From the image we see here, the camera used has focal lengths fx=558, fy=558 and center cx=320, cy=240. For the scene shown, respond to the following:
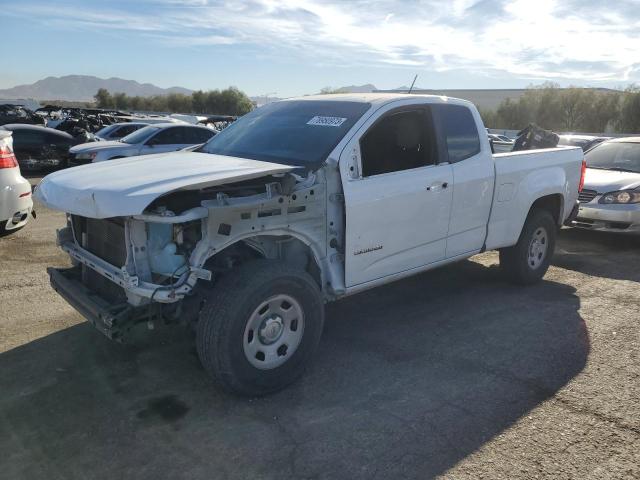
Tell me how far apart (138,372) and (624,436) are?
327 cm

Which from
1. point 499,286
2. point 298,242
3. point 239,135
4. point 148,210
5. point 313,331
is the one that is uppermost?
point 239,135

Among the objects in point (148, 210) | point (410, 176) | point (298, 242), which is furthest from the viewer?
point (410, 176)

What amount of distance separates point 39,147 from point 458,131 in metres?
13.7

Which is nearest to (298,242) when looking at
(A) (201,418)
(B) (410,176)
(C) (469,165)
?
(B) (410,176)

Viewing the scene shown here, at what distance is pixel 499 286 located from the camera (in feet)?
20.6

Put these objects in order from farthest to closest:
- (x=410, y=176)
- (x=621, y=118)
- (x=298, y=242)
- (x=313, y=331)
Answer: (x=621, y=118), (x=410, y=176), (x=298, y=242), (x=313, y=331)

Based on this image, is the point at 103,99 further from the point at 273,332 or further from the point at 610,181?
the point at 273,332

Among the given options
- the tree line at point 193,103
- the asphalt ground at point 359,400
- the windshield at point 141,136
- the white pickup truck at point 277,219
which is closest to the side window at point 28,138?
the windshield at point 141,136

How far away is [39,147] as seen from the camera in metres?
15.4

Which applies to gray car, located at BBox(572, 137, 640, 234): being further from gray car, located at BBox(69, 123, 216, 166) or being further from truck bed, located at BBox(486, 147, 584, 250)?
gray car, located at BBox(69, 123, 216, 166)

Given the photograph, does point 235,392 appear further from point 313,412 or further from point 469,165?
point 469,165

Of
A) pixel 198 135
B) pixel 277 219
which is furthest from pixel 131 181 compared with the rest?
pixel 198 135

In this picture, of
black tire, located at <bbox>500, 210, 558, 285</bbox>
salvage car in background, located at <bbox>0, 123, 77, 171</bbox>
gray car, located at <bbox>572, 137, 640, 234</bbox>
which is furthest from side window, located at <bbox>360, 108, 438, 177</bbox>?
salvage car in background, located at <bbox>0, 123, 77, 171</bbox>

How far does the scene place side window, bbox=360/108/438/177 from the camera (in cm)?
439
